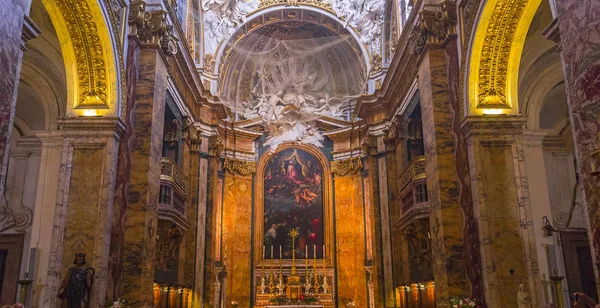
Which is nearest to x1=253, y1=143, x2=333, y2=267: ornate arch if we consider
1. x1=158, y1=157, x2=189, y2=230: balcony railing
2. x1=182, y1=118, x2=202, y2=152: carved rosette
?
x1=182, y1=118, x2=202, y2=152: carved rosette

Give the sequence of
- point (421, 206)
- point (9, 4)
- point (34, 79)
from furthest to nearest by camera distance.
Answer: point (421, 206)
point (34, 79)
point (9, 4)

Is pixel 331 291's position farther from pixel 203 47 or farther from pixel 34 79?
pixel 34 79

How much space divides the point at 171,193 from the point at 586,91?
12907 millimetres

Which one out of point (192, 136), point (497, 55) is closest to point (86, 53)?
point (192, 136)

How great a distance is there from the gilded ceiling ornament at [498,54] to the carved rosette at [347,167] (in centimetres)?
1136

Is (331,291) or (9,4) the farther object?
(331,291)

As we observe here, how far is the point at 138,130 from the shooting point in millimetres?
13711

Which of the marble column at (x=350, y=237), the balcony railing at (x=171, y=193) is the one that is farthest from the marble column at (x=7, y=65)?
the marble column at (x=350, y=237)

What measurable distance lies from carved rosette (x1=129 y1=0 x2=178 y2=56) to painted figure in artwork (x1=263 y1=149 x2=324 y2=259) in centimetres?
1073

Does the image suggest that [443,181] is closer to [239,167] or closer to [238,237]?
[238,237]

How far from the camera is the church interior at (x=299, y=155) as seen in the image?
12.0 m

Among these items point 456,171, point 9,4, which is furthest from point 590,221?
point 9,4

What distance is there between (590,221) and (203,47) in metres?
18.3

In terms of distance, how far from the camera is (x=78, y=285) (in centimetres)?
1089
